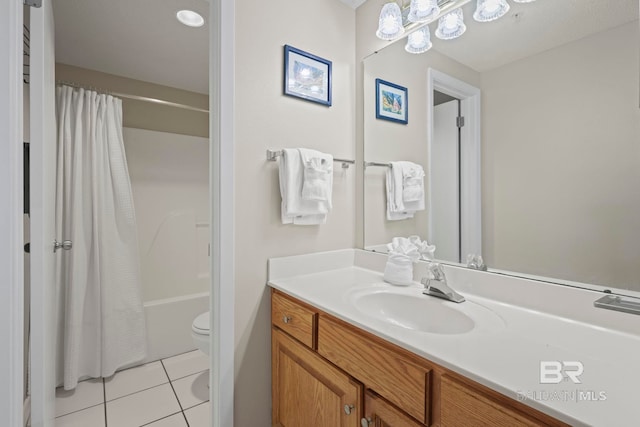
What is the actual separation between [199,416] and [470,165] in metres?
1.87

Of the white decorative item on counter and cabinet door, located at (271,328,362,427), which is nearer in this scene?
cabinet door, located at (271,328,362,427)

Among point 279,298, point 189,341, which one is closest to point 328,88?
point 279,298

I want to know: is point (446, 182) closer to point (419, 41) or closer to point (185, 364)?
point (419, 41)

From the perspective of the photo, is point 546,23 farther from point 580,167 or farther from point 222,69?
point 222,69

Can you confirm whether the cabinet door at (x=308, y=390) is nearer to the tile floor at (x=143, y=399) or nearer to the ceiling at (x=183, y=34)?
the tile floor at (x=143, y=399)

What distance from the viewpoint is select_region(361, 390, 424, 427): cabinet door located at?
2.45ft

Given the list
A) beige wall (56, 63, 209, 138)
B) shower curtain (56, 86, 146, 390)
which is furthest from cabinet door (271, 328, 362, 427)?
beige wall (56, 63, 209, 138)

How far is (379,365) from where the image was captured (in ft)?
2.64

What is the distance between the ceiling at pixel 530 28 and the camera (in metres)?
0.86

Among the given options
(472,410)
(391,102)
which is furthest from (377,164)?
(472,410)

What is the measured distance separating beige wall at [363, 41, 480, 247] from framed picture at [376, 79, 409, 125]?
0.07ft

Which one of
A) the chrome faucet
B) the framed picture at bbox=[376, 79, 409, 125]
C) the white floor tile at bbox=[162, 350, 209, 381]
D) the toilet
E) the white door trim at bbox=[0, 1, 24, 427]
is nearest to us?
the white door trim at bbox=[0, 1, 24, 427]

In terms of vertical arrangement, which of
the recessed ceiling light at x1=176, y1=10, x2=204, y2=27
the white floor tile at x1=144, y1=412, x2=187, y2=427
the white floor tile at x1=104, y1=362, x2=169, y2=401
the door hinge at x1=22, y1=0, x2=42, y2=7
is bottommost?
the white floor tile at x1=144, y1=412, x2=187, y2=427

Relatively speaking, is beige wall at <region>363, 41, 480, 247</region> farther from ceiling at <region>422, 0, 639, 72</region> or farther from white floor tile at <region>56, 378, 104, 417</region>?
white floor tile at <region>56, 378, 104, 417</region>
